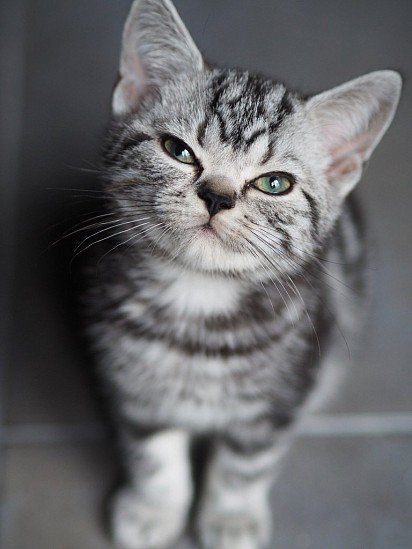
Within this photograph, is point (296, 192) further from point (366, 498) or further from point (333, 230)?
point (366, 498)

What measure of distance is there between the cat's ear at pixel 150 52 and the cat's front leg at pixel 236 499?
1.62ft

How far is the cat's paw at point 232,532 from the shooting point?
0.91 m

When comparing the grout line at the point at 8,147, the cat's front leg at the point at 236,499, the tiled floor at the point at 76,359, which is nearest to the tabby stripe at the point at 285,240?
the tiled floor at the point at 76,359

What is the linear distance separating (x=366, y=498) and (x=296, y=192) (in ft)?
1.67

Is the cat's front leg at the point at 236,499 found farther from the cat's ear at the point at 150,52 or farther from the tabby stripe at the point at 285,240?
the cat's ear at the point at 150,52

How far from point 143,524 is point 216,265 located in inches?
18.1

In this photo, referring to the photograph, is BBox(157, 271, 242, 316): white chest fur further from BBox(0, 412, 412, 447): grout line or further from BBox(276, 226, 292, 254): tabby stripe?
BBox(0, 412, 412, 447): grout line

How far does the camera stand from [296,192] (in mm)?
654

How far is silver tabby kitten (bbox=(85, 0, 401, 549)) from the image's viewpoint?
2.08 ft

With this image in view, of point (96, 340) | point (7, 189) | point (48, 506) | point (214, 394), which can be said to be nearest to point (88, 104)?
point (7, 189)

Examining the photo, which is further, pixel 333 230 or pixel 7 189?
pixel 7 189

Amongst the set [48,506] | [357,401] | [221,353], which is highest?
[221,353]

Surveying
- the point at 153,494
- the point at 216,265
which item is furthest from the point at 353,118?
the point at 153,494

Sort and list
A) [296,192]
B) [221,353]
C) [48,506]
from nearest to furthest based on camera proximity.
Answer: [296,192] < [221,353] < [48,506]
